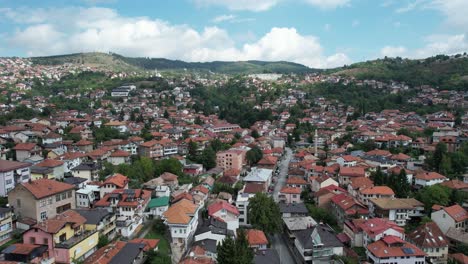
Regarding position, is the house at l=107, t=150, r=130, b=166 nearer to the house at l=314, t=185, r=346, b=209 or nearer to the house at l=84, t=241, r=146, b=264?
the house at l=84, t=241, r=146, b=264

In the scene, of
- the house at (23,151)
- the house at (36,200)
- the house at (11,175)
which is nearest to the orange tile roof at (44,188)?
the house at (36,200)

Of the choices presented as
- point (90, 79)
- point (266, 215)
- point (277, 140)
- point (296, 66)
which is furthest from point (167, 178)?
point (296, 66)

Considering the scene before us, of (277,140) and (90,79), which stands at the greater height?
(90,79)

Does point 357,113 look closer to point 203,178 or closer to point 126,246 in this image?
point 203,178

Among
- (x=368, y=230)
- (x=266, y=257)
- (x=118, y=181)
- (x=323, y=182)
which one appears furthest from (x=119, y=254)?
(x=323, y=182)


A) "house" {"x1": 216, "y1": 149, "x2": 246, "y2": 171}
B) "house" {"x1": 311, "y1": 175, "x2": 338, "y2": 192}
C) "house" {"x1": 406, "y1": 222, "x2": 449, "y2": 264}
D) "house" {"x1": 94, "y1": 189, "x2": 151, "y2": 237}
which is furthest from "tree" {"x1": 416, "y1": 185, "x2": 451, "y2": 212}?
"house" {"x1": 94, "y1": 189, "x2": 151, "y2": 237}

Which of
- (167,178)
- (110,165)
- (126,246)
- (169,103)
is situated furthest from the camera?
(169,103)

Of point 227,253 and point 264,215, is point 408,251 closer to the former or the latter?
point 264,215
